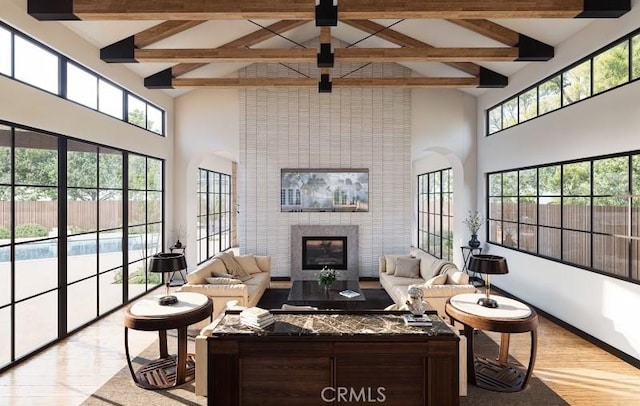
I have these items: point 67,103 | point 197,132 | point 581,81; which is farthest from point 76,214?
point 581,81

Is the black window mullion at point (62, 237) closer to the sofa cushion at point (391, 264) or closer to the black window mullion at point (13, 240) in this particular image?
the black window mullion at point (13, 240)

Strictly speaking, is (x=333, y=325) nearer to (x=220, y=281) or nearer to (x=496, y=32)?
(x=220, y=281)

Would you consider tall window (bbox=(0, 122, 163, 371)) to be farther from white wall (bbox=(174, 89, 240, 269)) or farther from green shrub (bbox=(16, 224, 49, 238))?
white wall (bbox=(174, 89, 240, 269))

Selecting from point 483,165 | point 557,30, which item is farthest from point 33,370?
point 483,165

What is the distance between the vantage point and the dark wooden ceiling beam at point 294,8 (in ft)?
12.9

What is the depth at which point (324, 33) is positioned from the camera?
5.33 meters

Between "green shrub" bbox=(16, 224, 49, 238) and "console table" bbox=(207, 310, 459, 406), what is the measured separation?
2.94 meters

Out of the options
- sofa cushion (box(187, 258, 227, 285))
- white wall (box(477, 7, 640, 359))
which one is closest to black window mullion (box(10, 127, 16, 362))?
sofa cushion (box(187, 258, 227, 285))

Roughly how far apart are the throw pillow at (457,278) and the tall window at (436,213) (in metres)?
3.92

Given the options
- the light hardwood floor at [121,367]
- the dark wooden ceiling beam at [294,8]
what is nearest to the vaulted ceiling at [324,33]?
the dark wooden ceiling beam at [294,8]

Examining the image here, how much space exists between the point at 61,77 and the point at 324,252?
5708 mm

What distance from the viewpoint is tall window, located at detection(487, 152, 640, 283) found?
13.9 ft

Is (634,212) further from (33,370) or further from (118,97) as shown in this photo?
(118,97)

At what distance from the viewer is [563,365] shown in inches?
158
